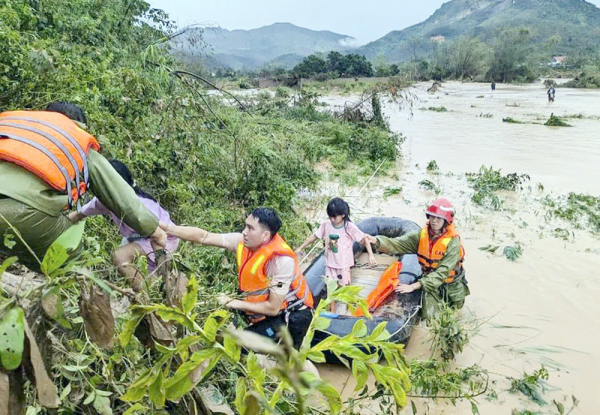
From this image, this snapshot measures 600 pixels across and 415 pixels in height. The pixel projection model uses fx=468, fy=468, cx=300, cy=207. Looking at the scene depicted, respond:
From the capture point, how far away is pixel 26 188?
2.22 m

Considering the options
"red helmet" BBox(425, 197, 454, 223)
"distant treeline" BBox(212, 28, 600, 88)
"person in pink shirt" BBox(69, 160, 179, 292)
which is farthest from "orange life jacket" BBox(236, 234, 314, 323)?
"distant treeline" BBox(212, 28, 600, 88)

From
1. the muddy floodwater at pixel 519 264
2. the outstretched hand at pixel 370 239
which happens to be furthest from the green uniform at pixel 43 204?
the outstretched hand at pixel 370 239

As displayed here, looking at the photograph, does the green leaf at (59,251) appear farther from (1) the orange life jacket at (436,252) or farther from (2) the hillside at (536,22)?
(2) the hillside at (536,22)

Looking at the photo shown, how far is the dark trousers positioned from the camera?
3.23 m

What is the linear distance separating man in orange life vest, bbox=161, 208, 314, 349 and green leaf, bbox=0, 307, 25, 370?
2.10 meters

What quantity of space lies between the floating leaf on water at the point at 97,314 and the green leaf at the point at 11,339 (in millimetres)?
254

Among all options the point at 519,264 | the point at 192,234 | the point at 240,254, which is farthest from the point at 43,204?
the point at 519,264

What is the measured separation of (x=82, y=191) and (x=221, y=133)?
14.1 feet

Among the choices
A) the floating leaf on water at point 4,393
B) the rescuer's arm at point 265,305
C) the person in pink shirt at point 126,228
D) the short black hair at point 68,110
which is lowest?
the rescuer's arm at point 265,305

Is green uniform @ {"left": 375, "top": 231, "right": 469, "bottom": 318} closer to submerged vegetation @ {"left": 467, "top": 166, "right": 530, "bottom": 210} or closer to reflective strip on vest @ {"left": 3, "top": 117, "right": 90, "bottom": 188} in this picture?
reflective strip on vest @ {"left": 3, "top": 117, "right": 90, "bottom": 188}

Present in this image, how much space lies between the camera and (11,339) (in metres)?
0.92

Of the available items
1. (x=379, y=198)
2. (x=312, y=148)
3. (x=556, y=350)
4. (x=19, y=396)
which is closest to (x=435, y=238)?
(x=556, y=350)

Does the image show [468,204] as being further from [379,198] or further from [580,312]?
[580,312]

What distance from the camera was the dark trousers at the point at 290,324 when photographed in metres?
3.23
